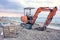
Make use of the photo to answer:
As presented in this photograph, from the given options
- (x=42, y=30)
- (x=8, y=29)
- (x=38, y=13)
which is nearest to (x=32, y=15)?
(x=38, y=13)

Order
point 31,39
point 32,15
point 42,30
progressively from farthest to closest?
point 32,15
point 42,30
point 31,39

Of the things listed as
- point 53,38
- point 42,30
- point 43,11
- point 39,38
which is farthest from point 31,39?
point 43,11

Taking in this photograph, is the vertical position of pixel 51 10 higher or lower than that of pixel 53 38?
higher

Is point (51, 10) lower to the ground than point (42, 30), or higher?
higher

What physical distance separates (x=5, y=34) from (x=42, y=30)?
90.8 inches

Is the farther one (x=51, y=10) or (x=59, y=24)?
(x=59, y=24)

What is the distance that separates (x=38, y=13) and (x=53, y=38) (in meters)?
2.75

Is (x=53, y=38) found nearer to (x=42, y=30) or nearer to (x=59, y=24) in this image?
(x=42, y=30)

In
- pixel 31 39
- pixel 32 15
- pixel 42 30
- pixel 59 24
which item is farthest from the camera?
pixel 59 24

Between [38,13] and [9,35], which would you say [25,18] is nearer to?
[38,13]

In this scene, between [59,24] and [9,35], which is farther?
[59,24]

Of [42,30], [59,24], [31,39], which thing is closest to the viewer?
[31,39]

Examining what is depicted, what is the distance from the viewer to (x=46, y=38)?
596 centimetres

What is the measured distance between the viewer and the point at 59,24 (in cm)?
1095
